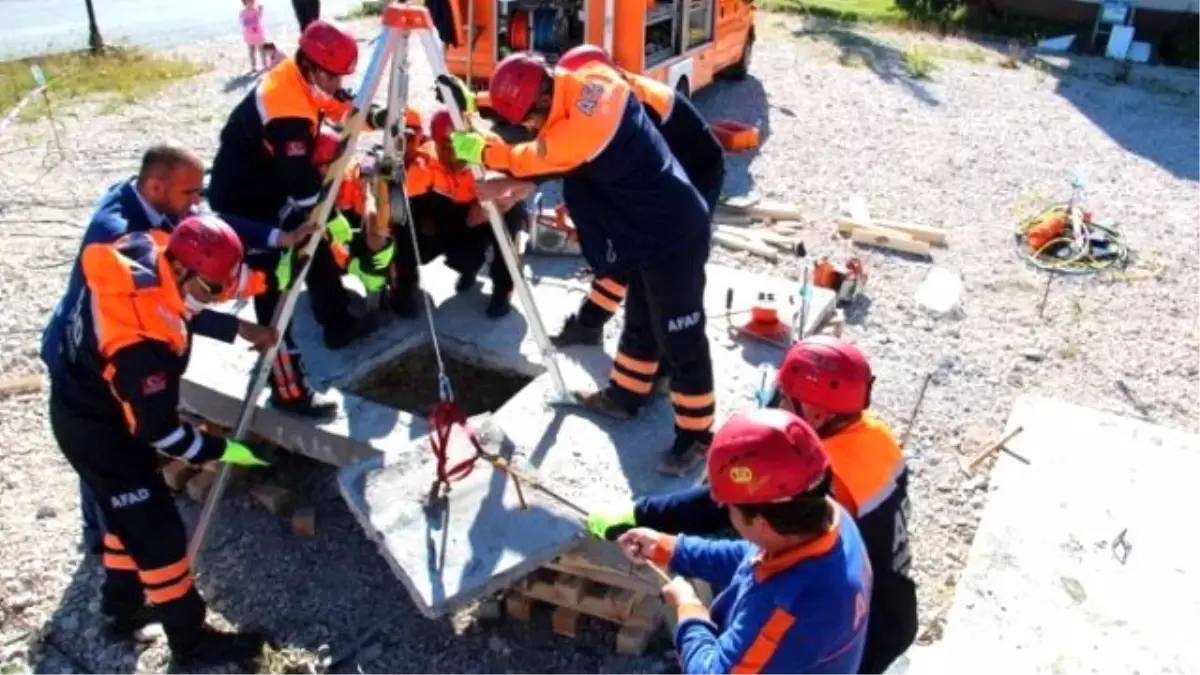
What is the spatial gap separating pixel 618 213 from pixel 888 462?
191 cm

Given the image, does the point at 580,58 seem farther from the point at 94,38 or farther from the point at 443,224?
the point at 94,38

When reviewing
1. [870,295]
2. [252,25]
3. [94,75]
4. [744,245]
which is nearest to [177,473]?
[744,245]

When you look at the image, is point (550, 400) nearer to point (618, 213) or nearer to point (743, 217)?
point (618, 213)

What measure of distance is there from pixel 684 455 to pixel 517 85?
1766 mm

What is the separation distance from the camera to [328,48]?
4609mm

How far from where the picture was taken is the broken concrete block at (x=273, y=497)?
17.3 feet

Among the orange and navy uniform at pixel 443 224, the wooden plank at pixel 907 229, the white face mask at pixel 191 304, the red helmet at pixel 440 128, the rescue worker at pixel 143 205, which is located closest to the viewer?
the white face mask at pixel 191 304

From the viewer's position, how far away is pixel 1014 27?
57.8ft

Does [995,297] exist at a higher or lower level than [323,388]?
lower

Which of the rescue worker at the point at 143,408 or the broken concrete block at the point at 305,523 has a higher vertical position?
the rescue worker at the point at 143,408

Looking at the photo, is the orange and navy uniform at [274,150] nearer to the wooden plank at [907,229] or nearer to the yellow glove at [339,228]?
the yellow glove at [339,228]

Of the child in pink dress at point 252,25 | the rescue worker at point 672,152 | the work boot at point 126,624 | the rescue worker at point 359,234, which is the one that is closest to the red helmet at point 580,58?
the rescue worker at point 672,152

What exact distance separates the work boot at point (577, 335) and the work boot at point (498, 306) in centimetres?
40

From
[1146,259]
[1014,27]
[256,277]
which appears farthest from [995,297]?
[1014,27]
